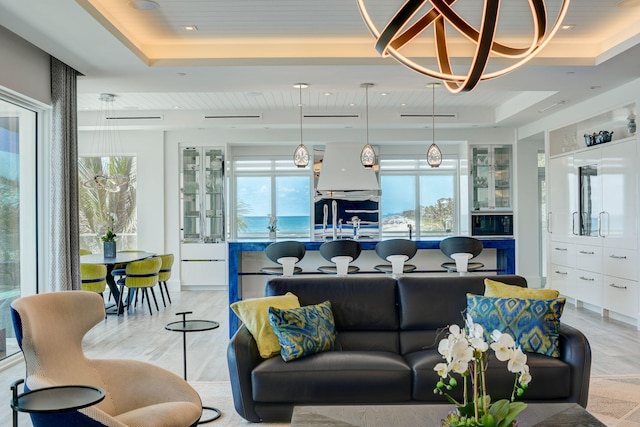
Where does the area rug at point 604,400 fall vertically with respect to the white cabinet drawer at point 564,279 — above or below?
below

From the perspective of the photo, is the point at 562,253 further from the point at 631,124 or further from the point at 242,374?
the point at 242,374

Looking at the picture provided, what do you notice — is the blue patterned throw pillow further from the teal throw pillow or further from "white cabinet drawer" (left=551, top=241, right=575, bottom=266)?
"white cabinet drawer" (left=551, top=241, right=575, bottom=266)

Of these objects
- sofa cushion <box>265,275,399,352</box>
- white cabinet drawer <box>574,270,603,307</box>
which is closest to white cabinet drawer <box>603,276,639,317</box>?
white cabinet drawer <box>574,270,603,307</box>

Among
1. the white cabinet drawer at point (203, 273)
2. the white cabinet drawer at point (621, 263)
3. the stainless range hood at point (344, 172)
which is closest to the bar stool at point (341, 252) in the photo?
the white cabinet drawer at point (621, 263)

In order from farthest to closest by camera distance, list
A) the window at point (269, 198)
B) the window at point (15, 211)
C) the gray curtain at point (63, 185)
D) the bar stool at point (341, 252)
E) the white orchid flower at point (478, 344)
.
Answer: the window at point (269, 198)
the bar stool at point (341, 252)
the gray curtain at point (63, 185)
the window at point (15, 211)
the white orchid flower at point (478, 344)

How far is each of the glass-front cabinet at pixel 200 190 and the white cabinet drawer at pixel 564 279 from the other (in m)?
5.32

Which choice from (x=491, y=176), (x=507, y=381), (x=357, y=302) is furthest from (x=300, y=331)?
(x=491, y=176)

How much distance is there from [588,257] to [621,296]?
0.80 m

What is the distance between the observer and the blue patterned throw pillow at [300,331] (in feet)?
10.9

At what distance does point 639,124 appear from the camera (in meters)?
5.87

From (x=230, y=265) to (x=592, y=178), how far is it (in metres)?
4.62

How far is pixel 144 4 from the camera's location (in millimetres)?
4297

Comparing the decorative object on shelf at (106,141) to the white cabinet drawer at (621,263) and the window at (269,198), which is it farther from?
the white cabinet drawer at (621,263)

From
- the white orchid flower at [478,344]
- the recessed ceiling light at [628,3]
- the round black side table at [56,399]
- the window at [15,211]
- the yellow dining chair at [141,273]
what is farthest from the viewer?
the yellow dining chair at [141,273]
